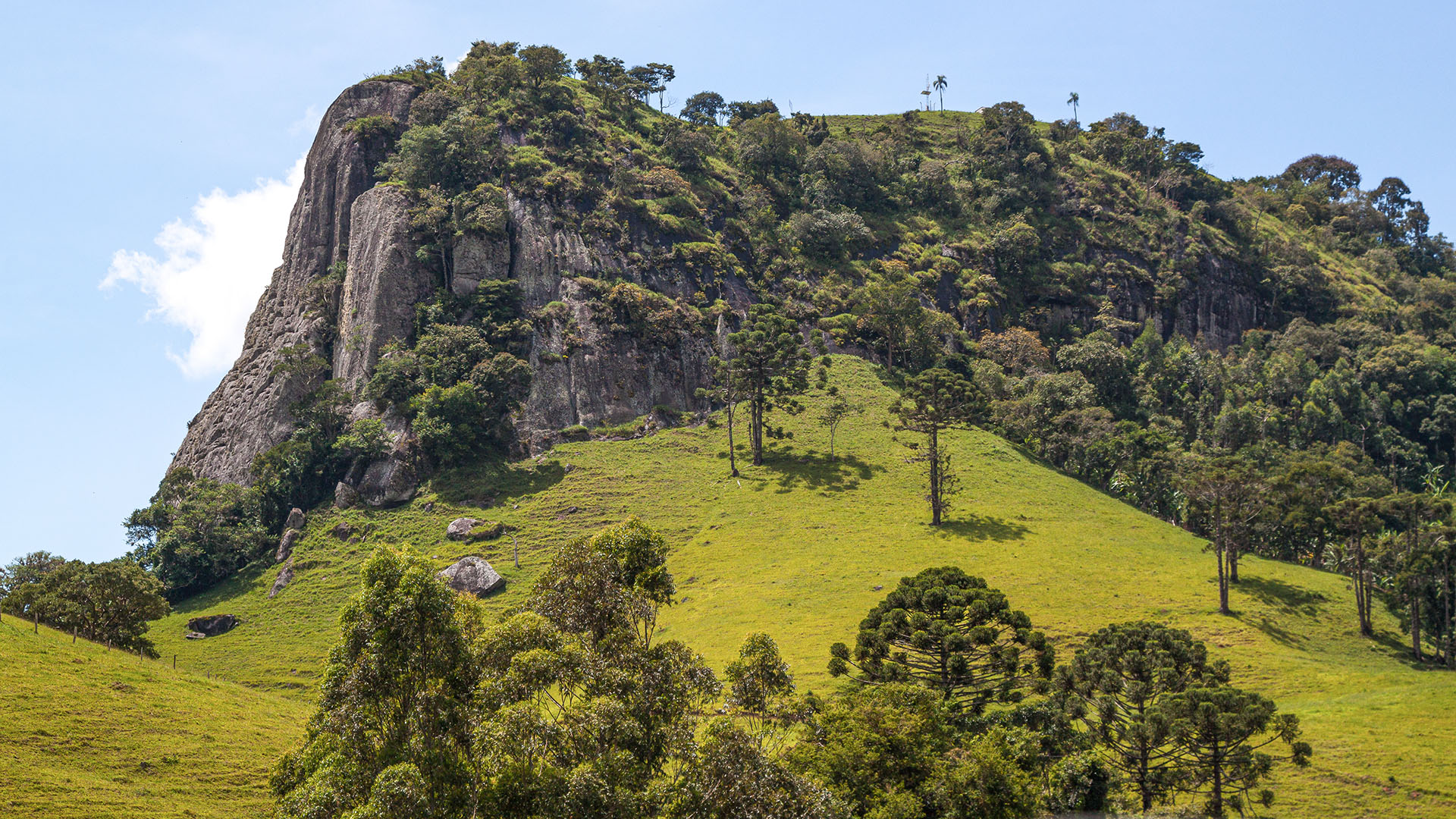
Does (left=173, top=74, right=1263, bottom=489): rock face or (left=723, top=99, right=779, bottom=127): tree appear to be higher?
(left=723, top=99, right=779, bottom=127): tree

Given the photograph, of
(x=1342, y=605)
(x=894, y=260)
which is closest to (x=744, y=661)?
(x=1342, y=605)

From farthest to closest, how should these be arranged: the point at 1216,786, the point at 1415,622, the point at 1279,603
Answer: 1. the point at 1279,603
2. the point at 1415,622
3. the point at 1216,786

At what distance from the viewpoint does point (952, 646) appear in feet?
137

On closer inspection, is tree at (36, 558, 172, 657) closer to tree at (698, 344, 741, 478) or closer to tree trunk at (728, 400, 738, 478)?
tree trunk at (728, 400, 738, 478)

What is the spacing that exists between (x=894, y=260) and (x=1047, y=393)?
39.4 metres

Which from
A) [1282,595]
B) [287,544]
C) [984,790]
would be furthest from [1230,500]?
[287,544]

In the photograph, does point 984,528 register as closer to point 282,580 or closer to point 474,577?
point 474,577

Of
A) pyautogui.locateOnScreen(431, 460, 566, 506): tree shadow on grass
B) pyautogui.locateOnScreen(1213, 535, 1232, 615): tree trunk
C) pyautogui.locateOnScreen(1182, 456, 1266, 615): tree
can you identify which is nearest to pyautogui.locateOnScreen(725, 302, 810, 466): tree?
pyautogui.locateOnScreen(431, 460, 566, 506): tree shadow on grass


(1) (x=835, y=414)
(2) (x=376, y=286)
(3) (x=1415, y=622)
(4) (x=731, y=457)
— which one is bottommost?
(3) (x=1415, y=622)

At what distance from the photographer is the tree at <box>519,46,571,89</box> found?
5536 inches

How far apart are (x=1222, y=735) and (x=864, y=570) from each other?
3507cm

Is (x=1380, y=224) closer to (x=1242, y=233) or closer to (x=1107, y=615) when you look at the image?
(x=1242, y=233)

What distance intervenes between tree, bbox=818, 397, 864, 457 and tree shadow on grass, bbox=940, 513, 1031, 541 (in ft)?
58.0

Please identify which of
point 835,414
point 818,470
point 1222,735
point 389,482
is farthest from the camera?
point 835,414
